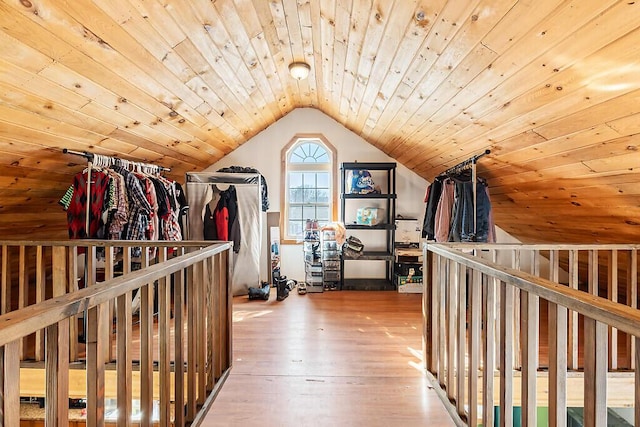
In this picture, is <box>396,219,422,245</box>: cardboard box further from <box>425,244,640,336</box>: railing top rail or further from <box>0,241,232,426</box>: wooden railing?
<box>425,244,640,336</box>: railing top rail

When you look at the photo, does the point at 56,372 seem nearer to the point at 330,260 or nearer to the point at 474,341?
the point at 474,341

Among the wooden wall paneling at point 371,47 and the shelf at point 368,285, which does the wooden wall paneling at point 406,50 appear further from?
the shelf at point 368,285

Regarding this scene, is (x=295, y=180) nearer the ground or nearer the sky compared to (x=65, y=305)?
nearer the sky

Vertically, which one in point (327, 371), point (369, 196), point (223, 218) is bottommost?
point (327, 371)

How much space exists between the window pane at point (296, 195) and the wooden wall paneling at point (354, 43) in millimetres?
1757

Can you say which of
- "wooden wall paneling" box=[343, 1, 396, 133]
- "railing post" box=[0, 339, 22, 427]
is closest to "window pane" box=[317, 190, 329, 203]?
"wooden wall paneling" box=[343, 1, 396, 133]

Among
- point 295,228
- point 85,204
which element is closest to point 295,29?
point 85,204

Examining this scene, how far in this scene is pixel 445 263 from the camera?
1.88 metres

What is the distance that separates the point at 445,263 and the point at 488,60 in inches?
41.2

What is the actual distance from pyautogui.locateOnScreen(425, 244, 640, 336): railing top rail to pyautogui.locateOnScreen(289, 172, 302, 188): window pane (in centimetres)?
369

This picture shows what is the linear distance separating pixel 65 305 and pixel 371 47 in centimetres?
202

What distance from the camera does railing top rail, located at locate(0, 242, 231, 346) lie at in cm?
70

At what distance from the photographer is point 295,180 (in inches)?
195

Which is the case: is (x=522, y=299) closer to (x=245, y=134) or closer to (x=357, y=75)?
(x=357, y=75)
